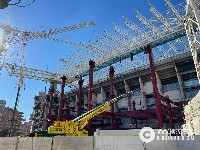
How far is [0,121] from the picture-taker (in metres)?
98.7

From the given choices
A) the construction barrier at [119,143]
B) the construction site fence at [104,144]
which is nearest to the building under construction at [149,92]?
the construction site fence at [104,144]

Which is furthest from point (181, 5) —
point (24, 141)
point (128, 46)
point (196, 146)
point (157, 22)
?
point (24, 141)

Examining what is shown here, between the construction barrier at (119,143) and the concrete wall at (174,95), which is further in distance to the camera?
the concrete wall at (174,95)

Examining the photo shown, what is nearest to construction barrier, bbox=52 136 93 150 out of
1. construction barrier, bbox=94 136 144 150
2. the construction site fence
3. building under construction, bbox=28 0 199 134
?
the construction site fence

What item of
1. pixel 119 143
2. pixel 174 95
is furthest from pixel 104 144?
pixel 174 95

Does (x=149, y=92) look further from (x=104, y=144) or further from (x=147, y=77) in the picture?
(x=104, y=144)

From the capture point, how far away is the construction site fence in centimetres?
1109

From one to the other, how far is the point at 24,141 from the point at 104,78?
121 ft

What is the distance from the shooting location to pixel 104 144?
442 inches

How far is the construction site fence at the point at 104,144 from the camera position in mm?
11086

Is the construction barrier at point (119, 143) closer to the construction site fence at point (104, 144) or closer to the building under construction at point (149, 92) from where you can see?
the construction site fence at point (104, 144)

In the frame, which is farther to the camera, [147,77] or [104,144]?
[147,77]

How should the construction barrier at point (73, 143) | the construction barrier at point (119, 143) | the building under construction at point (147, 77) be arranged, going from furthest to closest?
the building under construction at point (147, 77)
the construction barrier at point (73, 143)
the construction barrier at point (119, 143)

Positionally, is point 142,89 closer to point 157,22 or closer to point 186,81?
point 186,81
